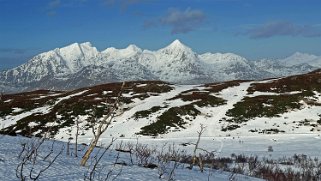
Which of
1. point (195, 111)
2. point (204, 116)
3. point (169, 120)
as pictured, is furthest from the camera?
point (195, 111)

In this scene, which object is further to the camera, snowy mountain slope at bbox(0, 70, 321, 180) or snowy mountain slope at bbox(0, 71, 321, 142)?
snowy mountain slope at bbox(0, 71, 321, 142)

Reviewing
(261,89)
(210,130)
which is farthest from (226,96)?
(210,130)

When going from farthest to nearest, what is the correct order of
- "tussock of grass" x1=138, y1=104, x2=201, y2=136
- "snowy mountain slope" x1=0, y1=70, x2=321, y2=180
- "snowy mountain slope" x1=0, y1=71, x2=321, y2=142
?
1. "snowy mountain slope" x1=0, y1=71, x2=321, y2=142
2. "tussock of grass" x1=138, y1=104, x2=201, y2=136
3. "snowy mountain slope" x1=0, y1=70, x2=321, y2=180

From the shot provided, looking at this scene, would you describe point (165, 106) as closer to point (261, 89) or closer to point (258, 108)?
point (258, 108)

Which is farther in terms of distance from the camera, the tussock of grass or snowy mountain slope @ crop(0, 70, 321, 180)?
the tussock of grass

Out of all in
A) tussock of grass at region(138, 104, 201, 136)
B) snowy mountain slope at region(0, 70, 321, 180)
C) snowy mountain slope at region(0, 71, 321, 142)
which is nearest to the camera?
snowy mountain slope at region(0, 70, 321, 180)

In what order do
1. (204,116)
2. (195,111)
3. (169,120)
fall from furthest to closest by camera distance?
(195,111) < (204,116) < (169,120)

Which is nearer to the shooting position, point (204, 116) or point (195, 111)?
point (204, 116)

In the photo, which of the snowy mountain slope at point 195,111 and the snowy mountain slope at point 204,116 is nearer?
the snowy mountain slope at point 204,116

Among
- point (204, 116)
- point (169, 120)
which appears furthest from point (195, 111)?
point (169, 120)

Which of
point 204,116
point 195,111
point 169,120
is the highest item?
point 195,111

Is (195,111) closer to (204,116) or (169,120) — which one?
→ (204,116)

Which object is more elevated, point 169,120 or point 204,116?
point 204,116

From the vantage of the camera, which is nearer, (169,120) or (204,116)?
(169,120)
